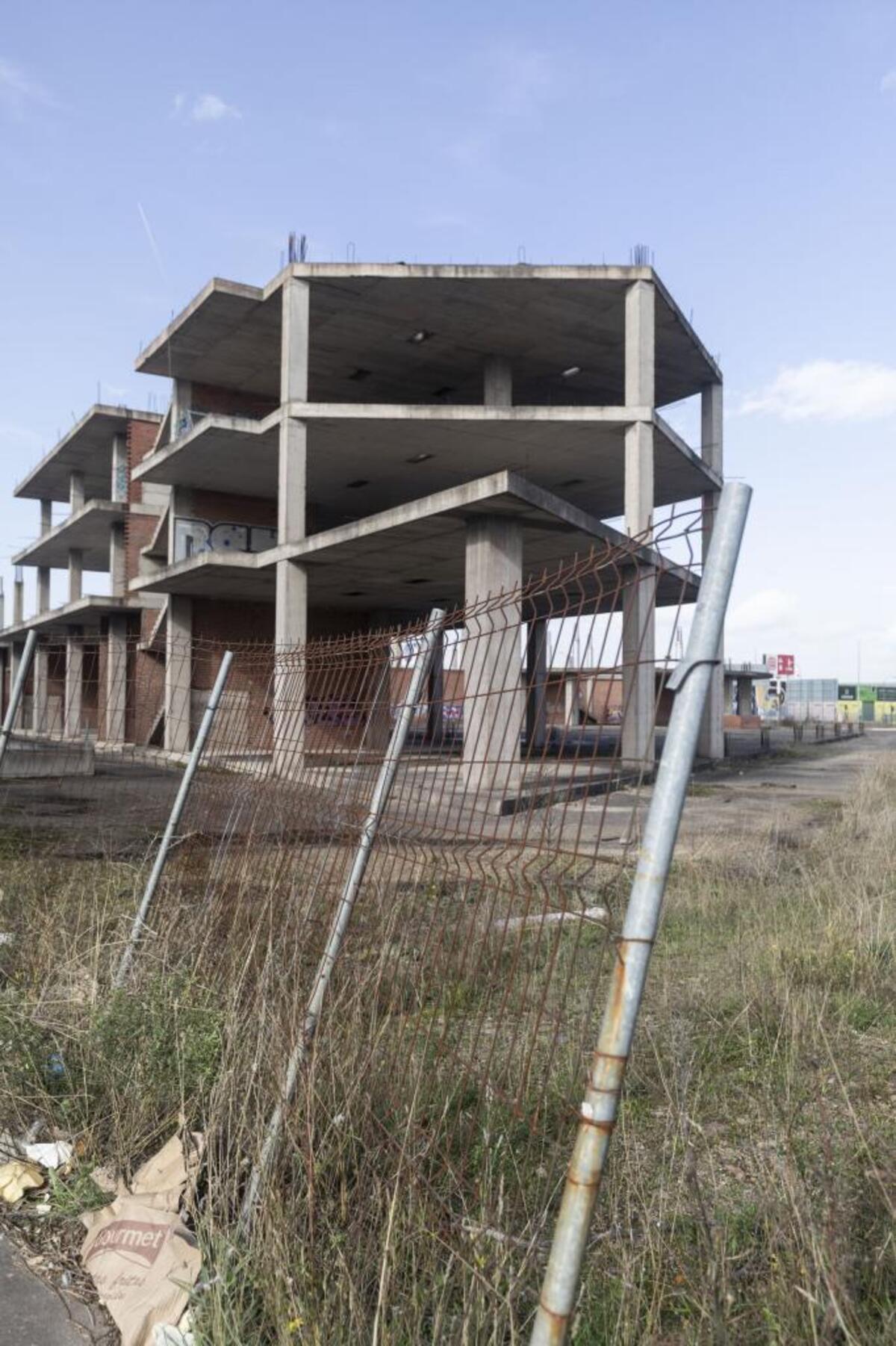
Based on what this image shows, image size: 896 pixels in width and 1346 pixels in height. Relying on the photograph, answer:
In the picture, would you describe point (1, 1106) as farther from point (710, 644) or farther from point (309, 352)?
point (309, 352)

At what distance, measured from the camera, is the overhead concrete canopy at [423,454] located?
2316cm

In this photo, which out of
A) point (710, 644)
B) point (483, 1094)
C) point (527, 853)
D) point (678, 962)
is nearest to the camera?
point (710, 644)

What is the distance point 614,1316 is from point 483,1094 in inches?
29.1

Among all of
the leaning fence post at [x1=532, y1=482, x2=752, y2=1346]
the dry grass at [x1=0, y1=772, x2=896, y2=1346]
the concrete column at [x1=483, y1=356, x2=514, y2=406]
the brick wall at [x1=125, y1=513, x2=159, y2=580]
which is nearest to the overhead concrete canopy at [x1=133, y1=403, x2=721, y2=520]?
the concrete column at [x1=483, y1=356, x2=514, y2=406]

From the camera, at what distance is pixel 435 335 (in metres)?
25.6

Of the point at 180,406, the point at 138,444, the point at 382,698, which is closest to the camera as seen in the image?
the point at 382,698

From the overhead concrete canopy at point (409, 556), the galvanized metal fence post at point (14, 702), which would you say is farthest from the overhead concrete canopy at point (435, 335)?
the galvanized metal fence post at point (14, 702)

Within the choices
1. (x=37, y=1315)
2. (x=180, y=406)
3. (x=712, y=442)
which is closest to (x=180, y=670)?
(x=180, y=406)

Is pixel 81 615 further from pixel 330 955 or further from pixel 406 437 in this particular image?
pixel 330 955

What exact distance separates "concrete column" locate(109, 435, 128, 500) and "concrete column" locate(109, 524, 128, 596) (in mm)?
1200

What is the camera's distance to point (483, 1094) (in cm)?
321

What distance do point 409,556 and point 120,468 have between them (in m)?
18.8

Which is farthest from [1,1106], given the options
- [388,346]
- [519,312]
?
[388,346]

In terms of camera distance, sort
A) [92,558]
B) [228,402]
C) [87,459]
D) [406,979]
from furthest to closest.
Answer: [92,558], [87,459], [228,402], [406,979]
